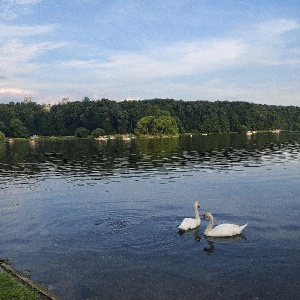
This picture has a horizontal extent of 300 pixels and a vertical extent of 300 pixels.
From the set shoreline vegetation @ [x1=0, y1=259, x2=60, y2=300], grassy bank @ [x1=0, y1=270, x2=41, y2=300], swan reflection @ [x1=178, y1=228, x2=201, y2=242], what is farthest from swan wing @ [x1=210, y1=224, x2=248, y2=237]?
grassy bank @ [x1=0, y1=270, x2=41, y2=300]

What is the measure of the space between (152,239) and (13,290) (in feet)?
31.1

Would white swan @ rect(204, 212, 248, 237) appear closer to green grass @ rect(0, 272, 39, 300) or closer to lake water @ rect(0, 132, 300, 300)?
lake water @ rect(0, 132, 300, 300)

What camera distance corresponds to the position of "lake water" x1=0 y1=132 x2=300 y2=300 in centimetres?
1705

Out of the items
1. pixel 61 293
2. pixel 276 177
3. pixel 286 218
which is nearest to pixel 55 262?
pixel 61 293

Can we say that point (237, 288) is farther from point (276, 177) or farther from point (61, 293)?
point (276, 177)

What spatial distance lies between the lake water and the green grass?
137cm

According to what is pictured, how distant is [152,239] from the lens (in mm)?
22938

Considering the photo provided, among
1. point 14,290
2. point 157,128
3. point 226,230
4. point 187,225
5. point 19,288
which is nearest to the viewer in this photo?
point 14,290

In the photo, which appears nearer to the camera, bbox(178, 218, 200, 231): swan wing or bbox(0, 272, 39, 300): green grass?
bbox(0, 272, 39, 300): green grass

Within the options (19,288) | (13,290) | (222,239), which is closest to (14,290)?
(13,290)

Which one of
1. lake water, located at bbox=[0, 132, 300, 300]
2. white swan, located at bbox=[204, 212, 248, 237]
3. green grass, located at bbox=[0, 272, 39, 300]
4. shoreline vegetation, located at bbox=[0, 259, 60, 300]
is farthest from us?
white swan, located at bbox=[204, 212, 248, 237]

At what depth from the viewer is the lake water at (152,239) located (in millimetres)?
17047

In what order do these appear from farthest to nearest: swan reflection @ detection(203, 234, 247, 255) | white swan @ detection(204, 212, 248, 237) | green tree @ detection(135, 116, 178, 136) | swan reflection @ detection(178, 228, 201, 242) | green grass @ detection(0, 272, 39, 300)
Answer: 1. green tree @ detection(135, 116, 178, 136)
2. swan reflection @ detection(178, 228, 201, 242)
3. white swan @ detection(204, 212, 248, 237)
4. swan reflection @ detection(203, 234, 247, 255)
5. green grass @ detection(0, 272, 39, 300)

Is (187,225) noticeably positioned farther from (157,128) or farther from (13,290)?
(157,128)
